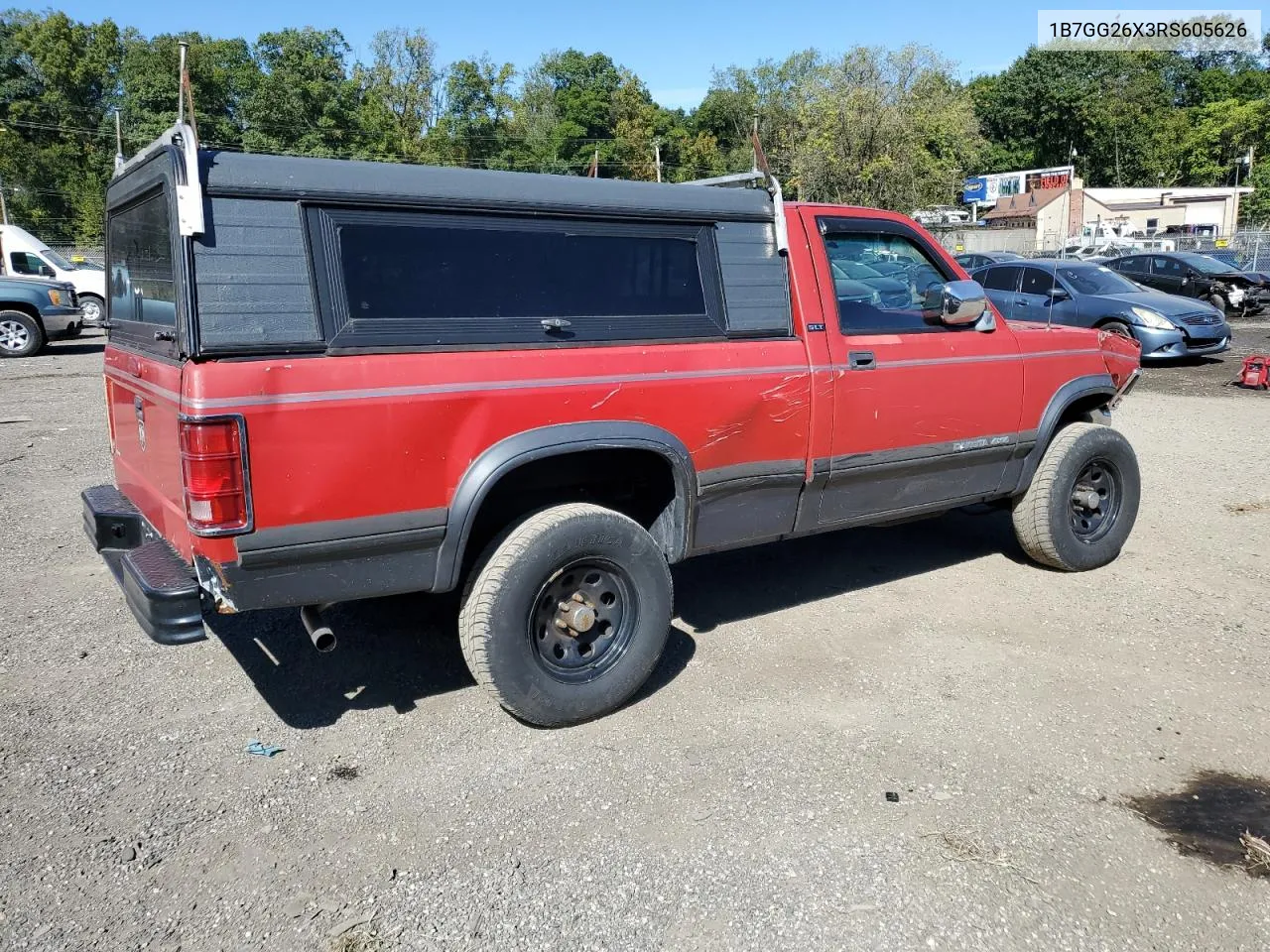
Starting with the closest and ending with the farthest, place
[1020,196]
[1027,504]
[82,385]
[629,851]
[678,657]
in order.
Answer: [629,851], [678,657], [1027,504], [82,385], [1020,196]

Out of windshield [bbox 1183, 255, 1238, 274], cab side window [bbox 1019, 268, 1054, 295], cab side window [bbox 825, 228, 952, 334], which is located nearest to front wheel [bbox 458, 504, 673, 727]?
cab side window [bbox 825, 228, 952, 334]

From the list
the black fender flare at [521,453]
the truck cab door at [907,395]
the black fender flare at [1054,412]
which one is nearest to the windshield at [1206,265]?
the black fender flare at [1054,412]

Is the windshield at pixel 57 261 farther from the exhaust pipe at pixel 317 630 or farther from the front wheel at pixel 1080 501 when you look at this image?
the front wheel at pixel 1080 501

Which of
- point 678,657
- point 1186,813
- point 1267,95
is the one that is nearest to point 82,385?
point 678,657

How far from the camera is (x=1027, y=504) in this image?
17.4 ft

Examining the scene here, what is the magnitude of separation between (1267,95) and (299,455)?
100865 millimetres

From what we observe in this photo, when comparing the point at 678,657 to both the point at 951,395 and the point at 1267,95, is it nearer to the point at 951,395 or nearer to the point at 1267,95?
the point at 951,395

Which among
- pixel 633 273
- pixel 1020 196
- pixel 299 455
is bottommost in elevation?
pixel 299 455

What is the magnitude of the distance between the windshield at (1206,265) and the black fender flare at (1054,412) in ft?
60.9

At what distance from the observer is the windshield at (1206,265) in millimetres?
21031

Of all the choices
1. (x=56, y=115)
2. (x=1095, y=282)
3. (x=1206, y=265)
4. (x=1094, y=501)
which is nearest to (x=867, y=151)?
(x=1206, y=265)

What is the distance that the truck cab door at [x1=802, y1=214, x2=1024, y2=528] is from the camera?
170 inches

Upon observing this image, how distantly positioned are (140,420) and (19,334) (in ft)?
49.8

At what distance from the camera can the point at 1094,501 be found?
18.1 feet
